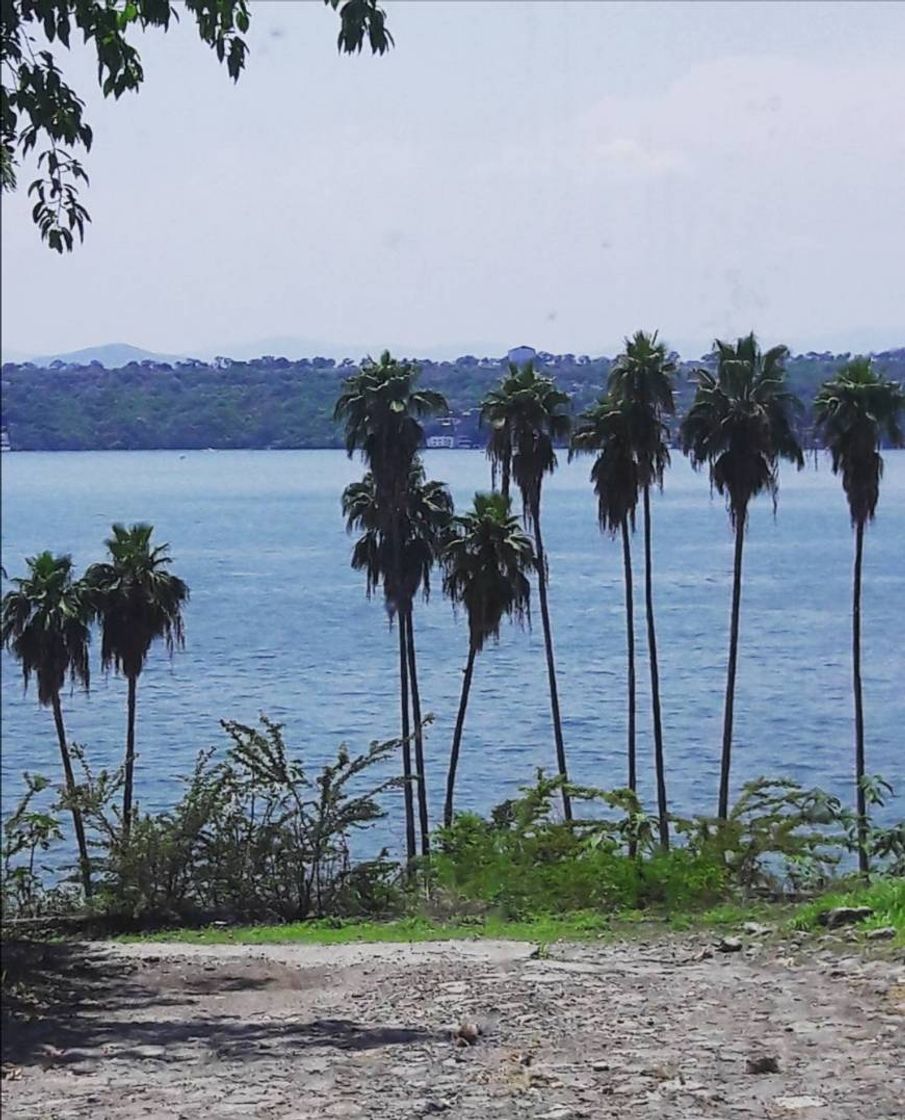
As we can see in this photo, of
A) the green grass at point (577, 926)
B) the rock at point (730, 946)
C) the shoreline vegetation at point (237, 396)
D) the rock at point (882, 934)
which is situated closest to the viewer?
the shoreline vegetation at point (237, 396)

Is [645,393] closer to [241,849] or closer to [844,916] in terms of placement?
[241,849]

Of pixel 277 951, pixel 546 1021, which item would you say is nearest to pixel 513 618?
pixel 277 951

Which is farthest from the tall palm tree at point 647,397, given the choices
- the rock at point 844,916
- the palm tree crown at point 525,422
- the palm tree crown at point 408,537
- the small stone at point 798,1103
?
the small stone at point 798,1103

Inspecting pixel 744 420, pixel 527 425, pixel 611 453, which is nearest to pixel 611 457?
pixel 611 453

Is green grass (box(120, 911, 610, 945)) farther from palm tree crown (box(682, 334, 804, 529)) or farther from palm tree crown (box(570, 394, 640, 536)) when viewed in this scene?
palm tree crown (box(570, 394, 640, 536))

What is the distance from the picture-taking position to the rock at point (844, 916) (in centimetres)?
963

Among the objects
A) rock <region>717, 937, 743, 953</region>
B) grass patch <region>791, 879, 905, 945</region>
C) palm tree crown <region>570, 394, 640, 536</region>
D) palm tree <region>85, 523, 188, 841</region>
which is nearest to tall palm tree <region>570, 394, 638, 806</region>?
palm tree crown <region>570, 394, 640, 536</region>

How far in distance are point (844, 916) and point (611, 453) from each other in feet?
88.6

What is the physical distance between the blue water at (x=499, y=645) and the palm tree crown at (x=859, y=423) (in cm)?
175

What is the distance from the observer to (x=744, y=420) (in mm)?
35125

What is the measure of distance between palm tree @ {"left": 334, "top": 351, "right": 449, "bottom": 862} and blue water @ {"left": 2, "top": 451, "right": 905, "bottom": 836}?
3358mm

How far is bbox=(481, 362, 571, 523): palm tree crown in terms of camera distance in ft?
122

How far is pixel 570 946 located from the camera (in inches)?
392

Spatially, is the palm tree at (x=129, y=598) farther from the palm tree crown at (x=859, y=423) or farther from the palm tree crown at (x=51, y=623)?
the palm tree crown at (x=859, y=423)
